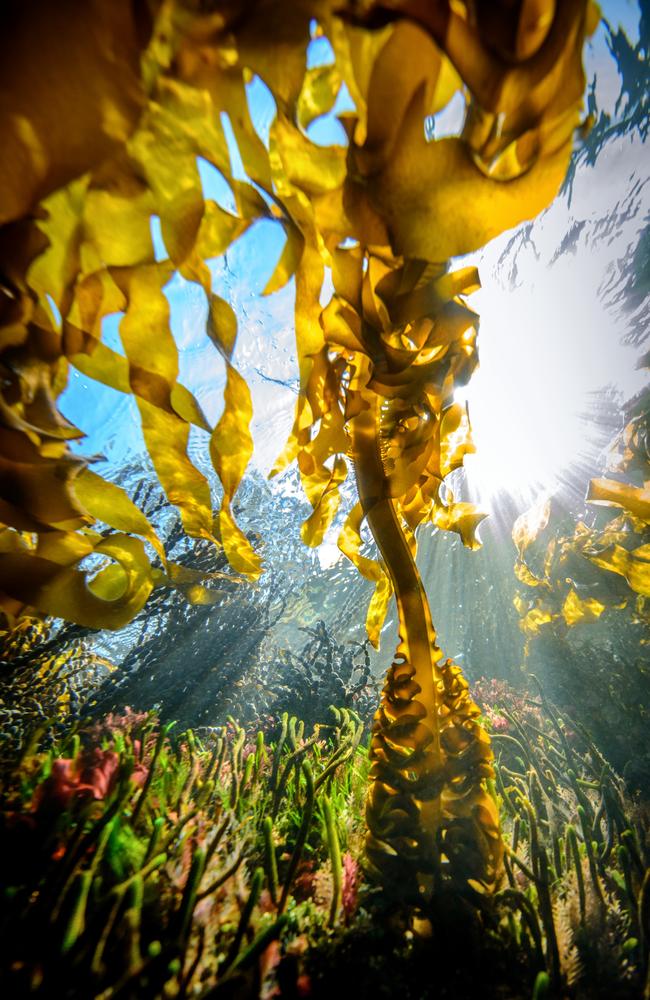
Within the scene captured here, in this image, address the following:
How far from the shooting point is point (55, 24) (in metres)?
0.59

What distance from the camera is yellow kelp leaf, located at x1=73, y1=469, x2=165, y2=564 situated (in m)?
1.02

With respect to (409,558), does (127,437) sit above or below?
above

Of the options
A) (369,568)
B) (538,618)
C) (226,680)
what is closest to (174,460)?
(369,568)

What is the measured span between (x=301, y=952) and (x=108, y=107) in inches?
63.3

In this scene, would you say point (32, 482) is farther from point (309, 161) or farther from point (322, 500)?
point (309, 161)

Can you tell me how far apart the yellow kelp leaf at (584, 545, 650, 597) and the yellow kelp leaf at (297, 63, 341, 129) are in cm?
238

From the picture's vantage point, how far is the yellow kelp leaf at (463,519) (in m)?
1.29

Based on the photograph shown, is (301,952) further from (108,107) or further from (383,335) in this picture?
(108,107)

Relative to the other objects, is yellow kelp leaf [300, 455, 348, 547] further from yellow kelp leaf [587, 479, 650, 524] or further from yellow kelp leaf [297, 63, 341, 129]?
yellow kelp leaf [587, 479, 650, 524]

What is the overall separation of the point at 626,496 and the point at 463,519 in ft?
3.62

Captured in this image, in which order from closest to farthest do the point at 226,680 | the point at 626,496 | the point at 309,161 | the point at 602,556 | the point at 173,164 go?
1. the point at 173,164
2. the point at 309,161
3. the point at 626,496
4. the point at 602,556
5. the point at 226,680

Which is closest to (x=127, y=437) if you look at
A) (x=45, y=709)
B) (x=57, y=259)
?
(x=45, y=709)

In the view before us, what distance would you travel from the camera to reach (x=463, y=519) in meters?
1.30

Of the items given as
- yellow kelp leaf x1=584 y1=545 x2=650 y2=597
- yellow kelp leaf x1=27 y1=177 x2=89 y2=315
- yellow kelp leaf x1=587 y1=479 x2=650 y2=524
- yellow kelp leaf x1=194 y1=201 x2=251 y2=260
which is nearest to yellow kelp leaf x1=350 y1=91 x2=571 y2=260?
yellow kelp leaf x1=194 y1=201 x2=251 y2=260
